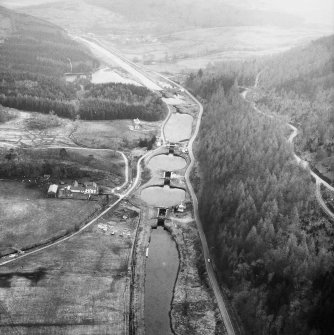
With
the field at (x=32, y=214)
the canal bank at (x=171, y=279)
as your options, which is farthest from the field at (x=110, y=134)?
the field at (x=32, y=214)

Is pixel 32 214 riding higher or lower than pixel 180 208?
lower

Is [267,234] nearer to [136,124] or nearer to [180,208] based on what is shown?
[180,208]

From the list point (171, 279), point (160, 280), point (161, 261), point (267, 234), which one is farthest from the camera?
point (161, 261)

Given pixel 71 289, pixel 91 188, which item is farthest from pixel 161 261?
pixel 91 188

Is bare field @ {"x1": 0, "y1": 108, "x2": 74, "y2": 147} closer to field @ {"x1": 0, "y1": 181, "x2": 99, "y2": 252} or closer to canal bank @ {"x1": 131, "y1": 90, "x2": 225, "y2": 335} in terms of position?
field @ {"x1": 0, "y1": 181, "x2": 99, "y2": 252}

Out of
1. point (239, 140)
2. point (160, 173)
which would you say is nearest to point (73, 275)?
point (160, 173)

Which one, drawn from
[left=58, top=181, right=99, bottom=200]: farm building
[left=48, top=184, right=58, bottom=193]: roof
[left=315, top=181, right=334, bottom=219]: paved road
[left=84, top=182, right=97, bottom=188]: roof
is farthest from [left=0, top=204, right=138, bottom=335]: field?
[left=315, top=181, right=334, bottom=219]: paved road
